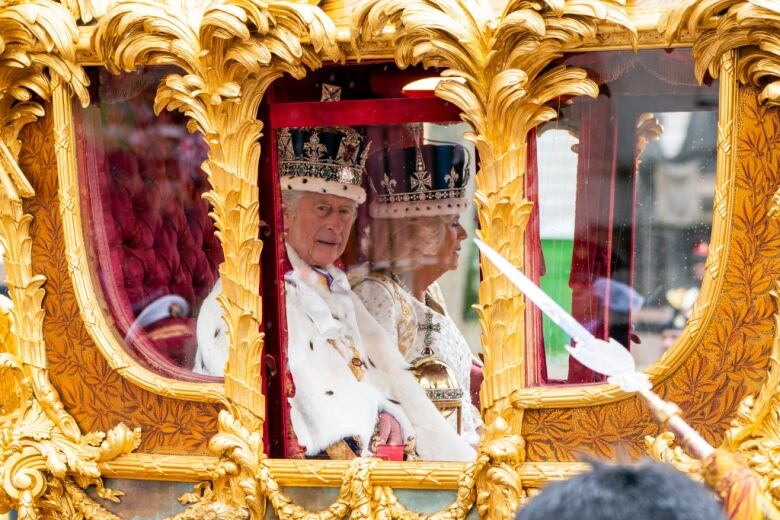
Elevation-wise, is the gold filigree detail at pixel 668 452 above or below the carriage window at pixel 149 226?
below

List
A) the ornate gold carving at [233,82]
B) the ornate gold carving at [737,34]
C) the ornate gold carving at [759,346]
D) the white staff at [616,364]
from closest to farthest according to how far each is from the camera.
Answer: the white staff at [616,364] < the ornate gold carving at [737,34] < the ornate gold carving at [759,346] < the ornate gold carving at [233,82]

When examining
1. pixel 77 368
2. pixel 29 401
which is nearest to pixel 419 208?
pixel 77 368

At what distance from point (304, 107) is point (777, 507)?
1.39m

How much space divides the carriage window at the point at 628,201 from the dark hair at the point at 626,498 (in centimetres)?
171

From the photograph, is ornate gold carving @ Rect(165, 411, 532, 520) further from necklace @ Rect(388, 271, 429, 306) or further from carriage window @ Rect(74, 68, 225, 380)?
necklace @ Rect(388, 271, 429, 306)

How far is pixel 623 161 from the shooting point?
3350mm

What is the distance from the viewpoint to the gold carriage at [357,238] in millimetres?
3281

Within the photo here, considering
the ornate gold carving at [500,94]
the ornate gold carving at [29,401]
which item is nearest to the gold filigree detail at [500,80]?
the ornate gold carving at [500,94]

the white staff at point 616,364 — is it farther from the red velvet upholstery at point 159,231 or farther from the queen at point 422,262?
the red velvet upholstery at point 159,231

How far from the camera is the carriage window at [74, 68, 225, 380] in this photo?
12.0 feet

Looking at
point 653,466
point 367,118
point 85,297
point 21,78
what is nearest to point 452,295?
point 367,118

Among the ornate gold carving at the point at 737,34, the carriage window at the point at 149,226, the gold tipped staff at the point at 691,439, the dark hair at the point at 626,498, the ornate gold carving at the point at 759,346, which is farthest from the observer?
the carriage window at the point at 149,226

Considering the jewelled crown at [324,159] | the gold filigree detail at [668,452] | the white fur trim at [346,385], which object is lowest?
the gold filigree detail at [668,452]

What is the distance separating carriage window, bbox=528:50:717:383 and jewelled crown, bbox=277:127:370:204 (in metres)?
0.41
